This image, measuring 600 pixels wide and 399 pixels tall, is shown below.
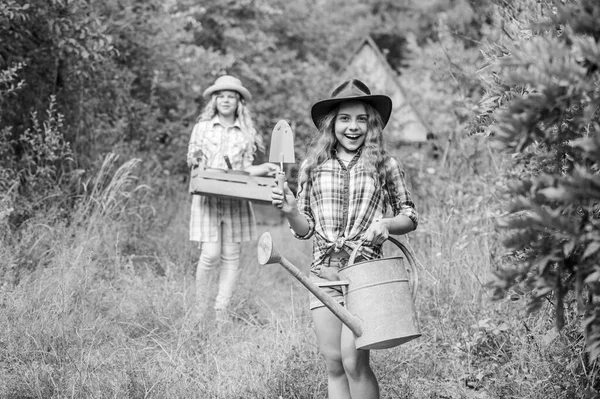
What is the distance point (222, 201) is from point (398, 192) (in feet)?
5.99

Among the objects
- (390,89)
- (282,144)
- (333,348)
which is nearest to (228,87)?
(282,144)

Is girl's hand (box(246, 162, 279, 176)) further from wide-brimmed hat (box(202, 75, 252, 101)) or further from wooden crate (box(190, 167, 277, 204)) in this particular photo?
wide-brimmed hat (box(202, 75, 252, 101))

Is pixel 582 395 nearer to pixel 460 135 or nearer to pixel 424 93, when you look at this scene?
pixel 460 135

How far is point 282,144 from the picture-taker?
9.12 ft

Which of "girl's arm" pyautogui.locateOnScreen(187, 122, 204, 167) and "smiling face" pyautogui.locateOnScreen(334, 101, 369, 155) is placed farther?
"girl's arm" pyautogui.locateOnScreen(187, 122, 204, 167)

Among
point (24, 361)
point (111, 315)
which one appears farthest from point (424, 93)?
point (24, 361)

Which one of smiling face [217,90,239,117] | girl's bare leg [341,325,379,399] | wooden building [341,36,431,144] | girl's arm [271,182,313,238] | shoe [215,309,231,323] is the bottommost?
girl's bare leg [341,325,379,399]

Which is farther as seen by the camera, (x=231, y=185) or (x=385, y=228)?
(x=231, y=185)

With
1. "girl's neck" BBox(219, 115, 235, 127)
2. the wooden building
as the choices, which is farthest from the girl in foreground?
the wooden building

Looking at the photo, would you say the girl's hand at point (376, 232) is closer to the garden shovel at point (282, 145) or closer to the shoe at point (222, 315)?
the garden shovel at point (282, 145)

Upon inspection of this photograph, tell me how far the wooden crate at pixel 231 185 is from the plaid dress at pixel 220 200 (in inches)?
12.2

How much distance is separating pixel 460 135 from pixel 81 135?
2.92m

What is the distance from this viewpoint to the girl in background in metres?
4.45

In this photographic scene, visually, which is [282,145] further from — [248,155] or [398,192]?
[248,155]
